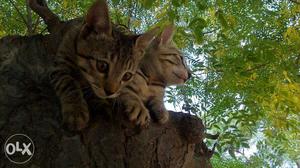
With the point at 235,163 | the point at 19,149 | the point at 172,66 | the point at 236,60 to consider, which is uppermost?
the point at 236,60

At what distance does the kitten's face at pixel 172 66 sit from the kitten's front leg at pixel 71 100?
2.35 feet

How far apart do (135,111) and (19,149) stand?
407 millimetres

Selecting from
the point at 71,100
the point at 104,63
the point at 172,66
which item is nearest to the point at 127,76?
the point at 104,63

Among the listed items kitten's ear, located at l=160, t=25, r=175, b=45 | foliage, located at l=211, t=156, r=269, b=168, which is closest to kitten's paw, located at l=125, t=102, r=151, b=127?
kitten's ear, located at l=160, t=25, r=175, b=45

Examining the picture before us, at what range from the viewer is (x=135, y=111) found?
5.14ft

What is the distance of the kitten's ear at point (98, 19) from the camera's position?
162 centimetres

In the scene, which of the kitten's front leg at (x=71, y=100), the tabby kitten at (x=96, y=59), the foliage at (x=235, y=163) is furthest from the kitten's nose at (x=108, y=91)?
the foliage at (x=235, y=163)

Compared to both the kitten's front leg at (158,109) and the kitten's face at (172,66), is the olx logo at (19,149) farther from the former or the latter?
the kitten's face at (172,66)

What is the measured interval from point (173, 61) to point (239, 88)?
1.01m

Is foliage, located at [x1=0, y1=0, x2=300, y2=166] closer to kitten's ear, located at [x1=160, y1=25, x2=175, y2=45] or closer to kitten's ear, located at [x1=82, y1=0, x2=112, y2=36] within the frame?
kitten's ear, located at [x1=160, y1=25, x2=175, y2=45]

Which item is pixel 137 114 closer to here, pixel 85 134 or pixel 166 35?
pixel 85 134

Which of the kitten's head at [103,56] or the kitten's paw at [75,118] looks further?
the kitten's head at [103,56]

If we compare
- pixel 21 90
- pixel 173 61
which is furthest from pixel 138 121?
pixel 173 61

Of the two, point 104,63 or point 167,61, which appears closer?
point 104,63
